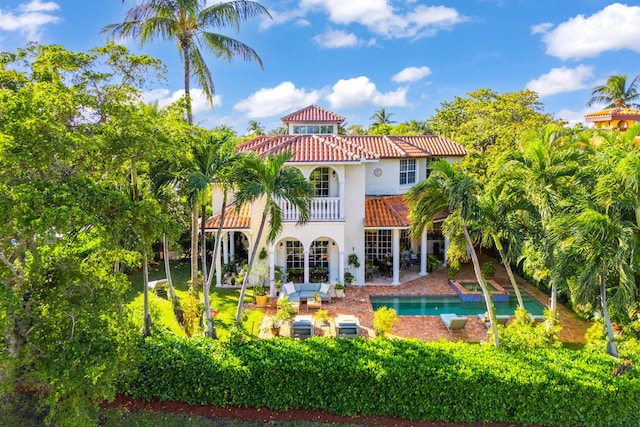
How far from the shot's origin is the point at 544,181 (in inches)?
574

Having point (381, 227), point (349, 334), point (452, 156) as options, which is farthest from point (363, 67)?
point (349, 334)

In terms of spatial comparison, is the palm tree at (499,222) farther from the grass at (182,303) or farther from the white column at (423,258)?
the white column at (423,258)

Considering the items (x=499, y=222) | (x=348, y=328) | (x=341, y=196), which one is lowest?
(x=348, y=328)

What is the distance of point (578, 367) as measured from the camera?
11.9 meters

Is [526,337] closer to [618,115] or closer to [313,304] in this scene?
[313,304]

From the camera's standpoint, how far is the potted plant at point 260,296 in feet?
70.4

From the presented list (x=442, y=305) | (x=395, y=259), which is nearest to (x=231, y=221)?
(x=395, y=259)

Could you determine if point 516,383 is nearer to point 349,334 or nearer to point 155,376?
point 349,334

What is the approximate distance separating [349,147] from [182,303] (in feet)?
43.6

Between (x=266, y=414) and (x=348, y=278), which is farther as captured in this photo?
(x=348, y=278)

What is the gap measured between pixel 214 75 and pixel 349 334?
42.7ft

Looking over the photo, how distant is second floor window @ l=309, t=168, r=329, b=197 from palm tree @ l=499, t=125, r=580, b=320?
11614 millimetres

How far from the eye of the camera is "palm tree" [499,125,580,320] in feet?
46.9

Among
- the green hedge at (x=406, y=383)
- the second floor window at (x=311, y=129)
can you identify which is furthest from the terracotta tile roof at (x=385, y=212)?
the green hedge at (x=406, y=383)
